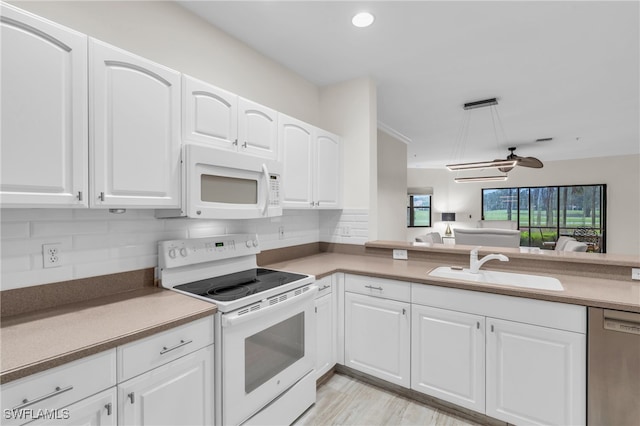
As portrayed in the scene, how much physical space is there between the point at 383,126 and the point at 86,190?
13.4 feet

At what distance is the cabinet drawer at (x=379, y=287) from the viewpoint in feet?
6.85

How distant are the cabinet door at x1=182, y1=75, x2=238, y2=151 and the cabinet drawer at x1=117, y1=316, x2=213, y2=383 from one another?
0.98 m

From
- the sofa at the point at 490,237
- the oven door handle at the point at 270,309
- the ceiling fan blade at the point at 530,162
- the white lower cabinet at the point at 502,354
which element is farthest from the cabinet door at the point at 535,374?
the ceiling fan blade at the point at 530,162

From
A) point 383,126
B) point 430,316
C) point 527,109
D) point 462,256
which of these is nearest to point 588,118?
point 527,109

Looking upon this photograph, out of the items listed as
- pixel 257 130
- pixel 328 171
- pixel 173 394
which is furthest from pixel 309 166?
pixel 173 394

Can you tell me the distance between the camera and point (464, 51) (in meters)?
2.53

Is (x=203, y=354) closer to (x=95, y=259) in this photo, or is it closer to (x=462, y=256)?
(x=95, y=259)

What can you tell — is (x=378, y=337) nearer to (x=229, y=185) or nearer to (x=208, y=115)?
(x=229, y=185)

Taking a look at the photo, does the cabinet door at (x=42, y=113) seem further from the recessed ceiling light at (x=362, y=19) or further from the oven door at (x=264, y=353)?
the recessed ceiling light at (x=362, y=19)

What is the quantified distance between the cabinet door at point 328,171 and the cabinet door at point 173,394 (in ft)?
5.37

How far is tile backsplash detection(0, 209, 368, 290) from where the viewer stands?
1.29m

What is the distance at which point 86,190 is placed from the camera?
4.13 feet

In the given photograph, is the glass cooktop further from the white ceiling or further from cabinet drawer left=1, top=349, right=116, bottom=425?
the white ceiling

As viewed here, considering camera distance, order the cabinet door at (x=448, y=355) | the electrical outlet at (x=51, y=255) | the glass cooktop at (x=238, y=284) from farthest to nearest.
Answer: the cabinet door at (x=448, y=355)
the glass cooktop at (x=238, y=284)
the electrical outlet at (x=51, y=255)
